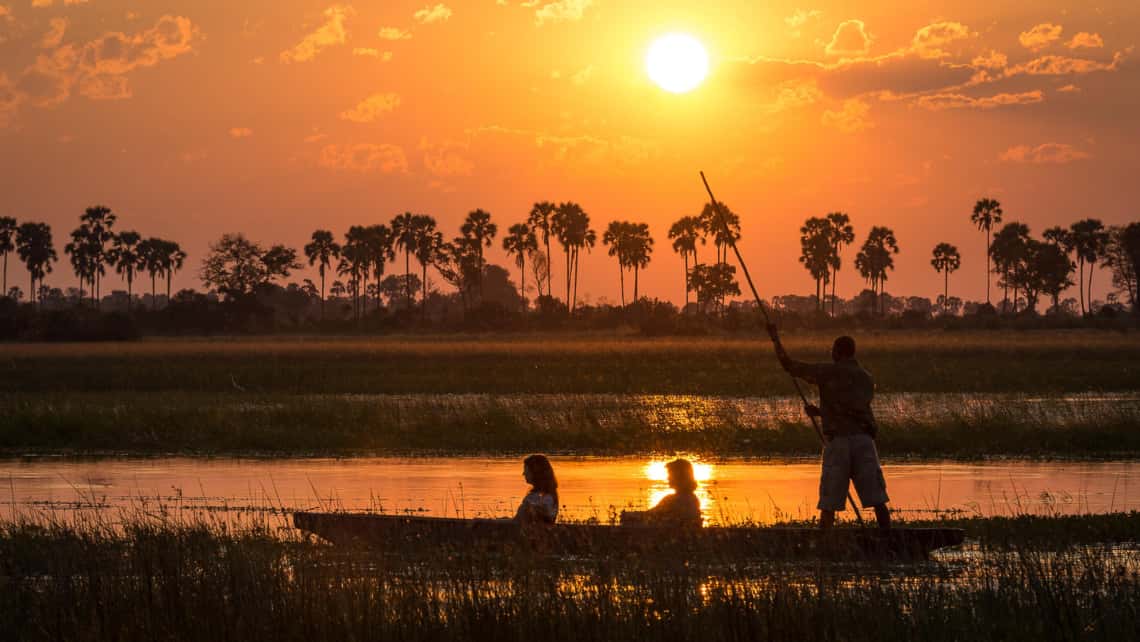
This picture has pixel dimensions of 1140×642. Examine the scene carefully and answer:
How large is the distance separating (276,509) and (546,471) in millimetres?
5989

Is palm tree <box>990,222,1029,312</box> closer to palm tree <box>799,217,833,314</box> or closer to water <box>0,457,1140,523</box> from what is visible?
palm tree <box>799,217,833,314</box>

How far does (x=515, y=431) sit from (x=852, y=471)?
18.9m

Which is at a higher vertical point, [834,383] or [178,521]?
[834,383]

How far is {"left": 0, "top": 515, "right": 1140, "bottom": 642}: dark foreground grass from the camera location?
11.4 meters

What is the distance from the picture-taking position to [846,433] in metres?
15.6

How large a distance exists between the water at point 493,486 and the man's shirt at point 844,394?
3481 millimetres

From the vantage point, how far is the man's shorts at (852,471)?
15500mm

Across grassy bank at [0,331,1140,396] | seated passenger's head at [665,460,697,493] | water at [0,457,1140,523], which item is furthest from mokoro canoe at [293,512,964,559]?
grassy bank at [0,331,1140,396]

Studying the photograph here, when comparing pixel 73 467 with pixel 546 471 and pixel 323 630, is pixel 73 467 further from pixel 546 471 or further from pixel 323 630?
pixel 323 630

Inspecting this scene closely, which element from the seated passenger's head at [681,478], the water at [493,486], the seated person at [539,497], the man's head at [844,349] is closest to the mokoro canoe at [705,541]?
the seated person at [539,497]

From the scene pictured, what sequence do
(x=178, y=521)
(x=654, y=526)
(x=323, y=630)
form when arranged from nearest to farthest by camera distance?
(x=323, y=630)
(x=654, y=526)
(x=178, y=521)

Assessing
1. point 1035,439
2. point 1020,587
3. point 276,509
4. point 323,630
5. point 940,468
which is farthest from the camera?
point 1035,439

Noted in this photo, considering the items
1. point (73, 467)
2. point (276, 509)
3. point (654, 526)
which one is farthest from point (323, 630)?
point (73, 467)

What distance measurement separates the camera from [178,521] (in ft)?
58.6
